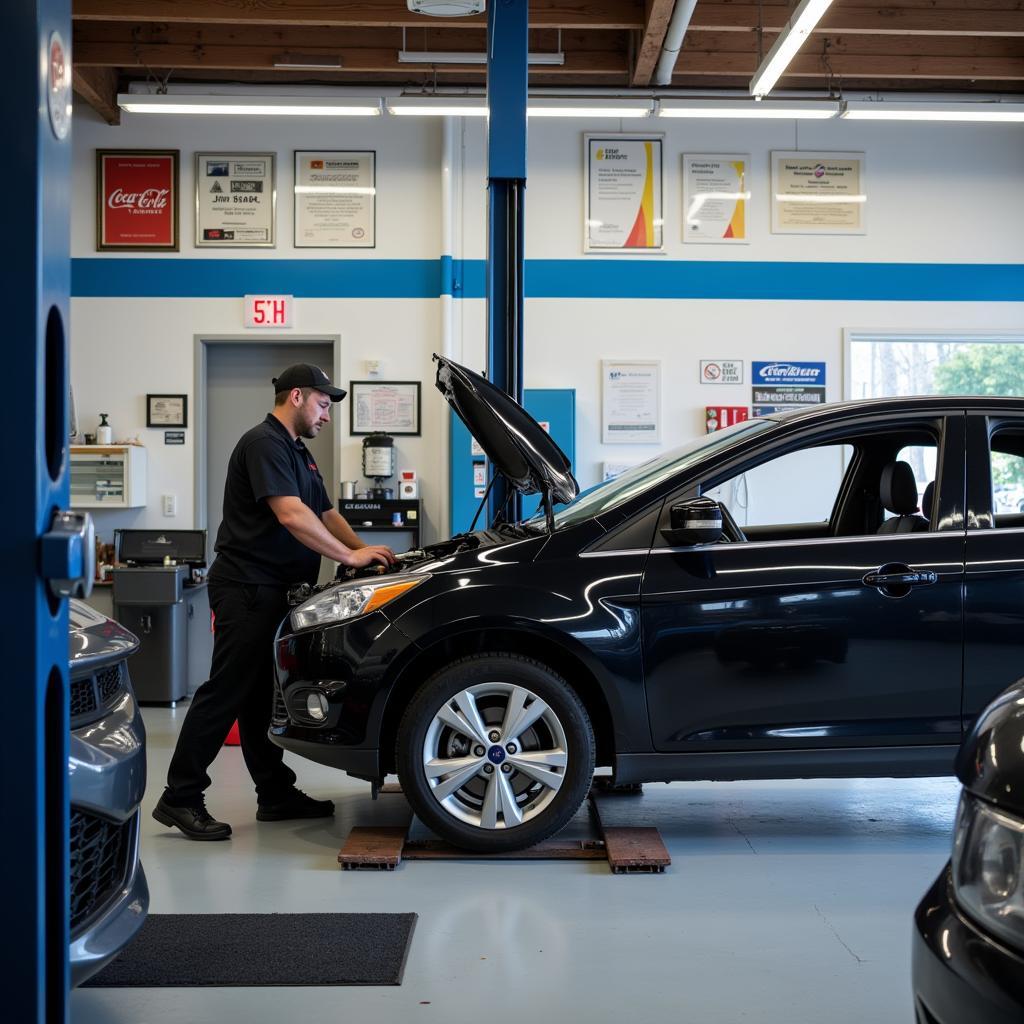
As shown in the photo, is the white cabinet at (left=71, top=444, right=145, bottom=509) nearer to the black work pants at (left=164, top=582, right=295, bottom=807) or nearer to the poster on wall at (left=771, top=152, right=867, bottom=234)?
the black work pants at (left=164, top=582, right=295, bottom=807)

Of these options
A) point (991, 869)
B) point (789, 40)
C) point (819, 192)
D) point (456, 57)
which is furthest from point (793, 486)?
point (991, 869)

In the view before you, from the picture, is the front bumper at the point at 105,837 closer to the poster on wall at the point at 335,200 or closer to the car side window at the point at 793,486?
the poster on wall at the point at 335,200

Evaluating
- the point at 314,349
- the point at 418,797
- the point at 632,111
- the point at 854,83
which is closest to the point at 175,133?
the point at 314,349

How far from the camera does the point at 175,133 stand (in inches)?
338

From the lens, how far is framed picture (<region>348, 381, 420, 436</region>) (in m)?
8.55

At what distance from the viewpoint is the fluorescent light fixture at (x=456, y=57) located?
7926 millimetres

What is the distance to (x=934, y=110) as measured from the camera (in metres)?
7.50

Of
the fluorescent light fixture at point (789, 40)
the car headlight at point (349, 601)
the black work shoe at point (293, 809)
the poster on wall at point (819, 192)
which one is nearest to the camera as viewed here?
the car headlight at point (349, 601)

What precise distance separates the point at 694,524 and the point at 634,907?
43.3 inches

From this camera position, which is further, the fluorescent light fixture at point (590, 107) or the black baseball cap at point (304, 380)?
the fluorescent light fixture at point (590, 107)

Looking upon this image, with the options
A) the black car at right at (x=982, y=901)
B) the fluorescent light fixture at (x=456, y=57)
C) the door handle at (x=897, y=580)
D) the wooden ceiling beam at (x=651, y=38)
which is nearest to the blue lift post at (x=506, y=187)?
the wooden ceiling beam at (x=651, y=38)

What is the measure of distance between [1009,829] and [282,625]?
2.76 m

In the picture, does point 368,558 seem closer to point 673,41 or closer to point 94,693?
point 94,693

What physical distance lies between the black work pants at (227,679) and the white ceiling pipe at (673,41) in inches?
180
